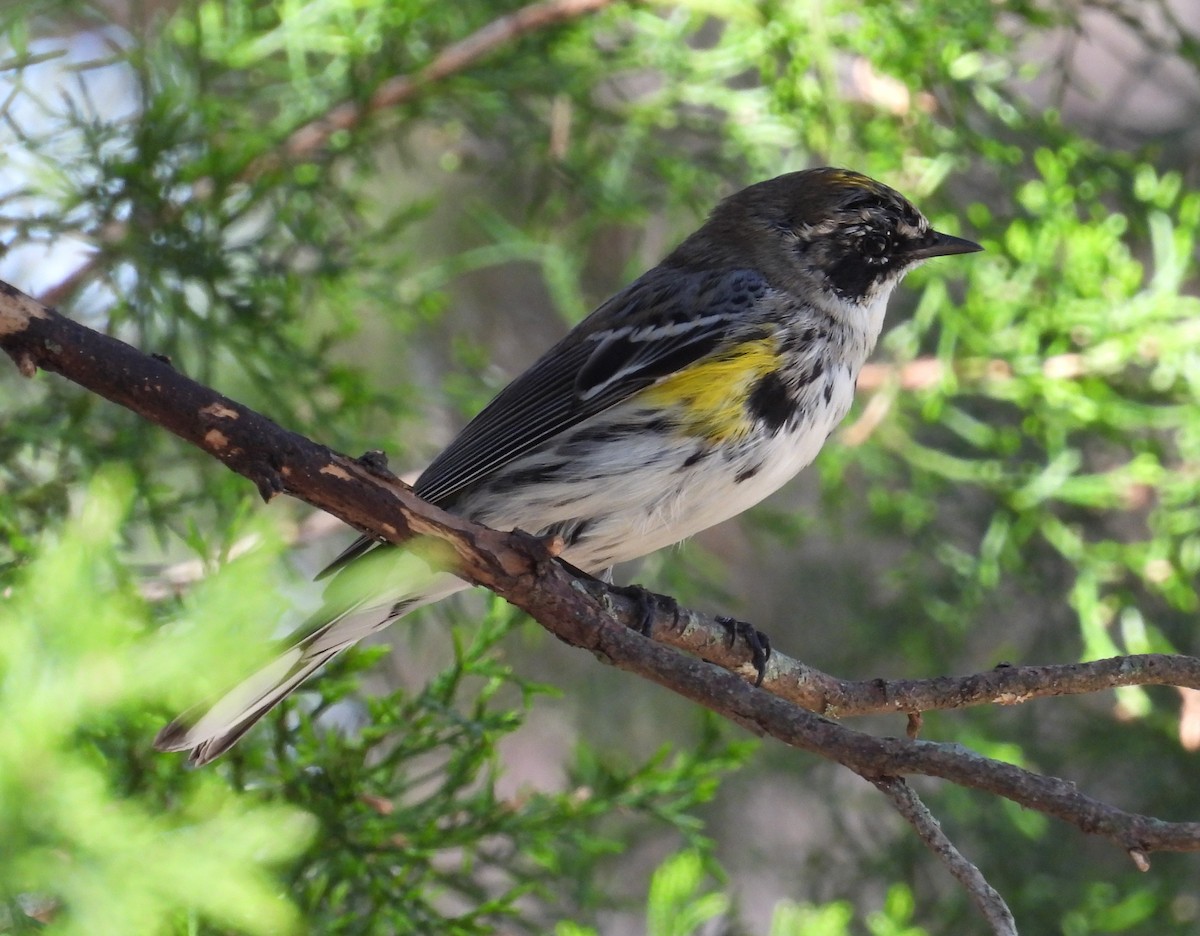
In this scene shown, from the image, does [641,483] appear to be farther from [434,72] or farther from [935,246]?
[434,72]

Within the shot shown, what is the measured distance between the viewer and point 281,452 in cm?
191

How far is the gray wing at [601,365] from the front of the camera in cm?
300

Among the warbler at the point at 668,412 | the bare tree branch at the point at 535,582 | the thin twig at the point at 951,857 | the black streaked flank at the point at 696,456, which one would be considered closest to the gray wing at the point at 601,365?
the warbler at the point at 668,412

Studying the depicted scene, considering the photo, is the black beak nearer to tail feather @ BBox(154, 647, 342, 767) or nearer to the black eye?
the black eye

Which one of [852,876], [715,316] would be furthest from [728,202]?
[852,876]

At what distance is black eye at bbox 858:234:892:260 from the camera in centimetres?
338

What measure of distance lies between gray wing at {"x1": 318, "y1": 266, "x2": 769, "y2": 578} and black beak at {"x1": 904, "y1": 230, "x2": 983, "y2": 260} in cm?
43

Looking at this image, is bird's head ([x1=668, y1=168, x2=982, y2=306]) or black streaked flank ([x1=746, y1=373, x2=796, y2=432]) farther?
bird's head ([x1=668, y1=168, x2=982, y2=306])

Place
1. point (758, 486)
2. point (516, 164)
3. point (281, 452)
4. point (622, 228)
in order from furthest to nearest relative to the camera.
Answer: point (622, 228) < point (516, 164) < point (758, 486) < point (281, 452)

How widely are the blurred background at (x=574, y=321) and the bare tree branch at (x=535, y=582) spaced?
21 cm

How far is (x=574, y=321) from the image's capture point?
4.28 meters

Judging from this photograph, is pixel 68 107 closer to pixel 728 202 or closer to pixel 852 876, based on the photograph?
pixel 728 202

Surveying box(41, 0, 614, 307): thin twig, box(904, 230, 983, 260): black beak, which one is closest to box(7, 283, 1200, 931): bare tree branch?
box(904, 230, 983, 260): black beak

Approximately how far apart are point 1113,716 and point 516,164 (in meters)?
2.89
